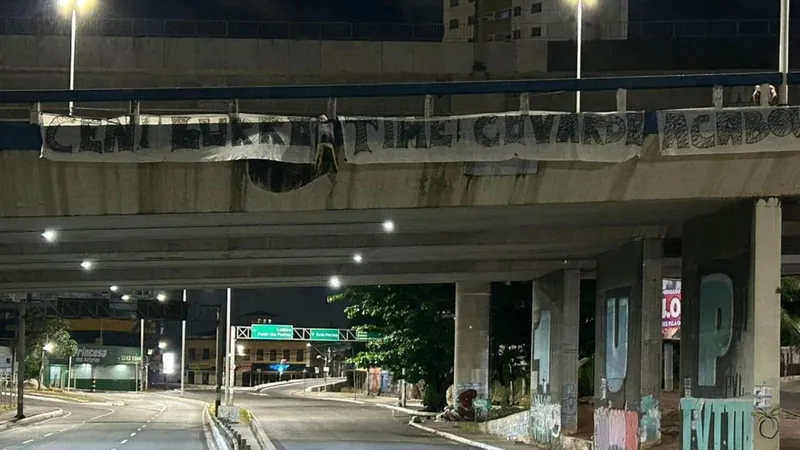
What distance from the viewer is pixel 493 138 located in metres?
17.4

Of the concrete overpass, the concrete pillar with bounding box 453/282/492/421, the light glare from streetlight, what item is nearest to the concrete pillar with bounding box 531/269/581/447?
the concrete pillar with bounding box 453/282/492/421

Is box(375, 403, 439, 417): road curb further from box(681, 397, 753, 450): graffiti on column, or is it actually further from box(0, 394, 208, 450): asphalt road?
box(681, 397, 753, 450): graffiti on column

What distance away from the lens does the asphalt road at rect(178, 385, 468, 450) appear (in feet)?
111

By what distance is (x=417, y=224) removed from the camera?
70.4 feet

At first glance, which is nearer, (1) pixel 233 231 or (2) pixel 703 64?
(1) pixel 233 231

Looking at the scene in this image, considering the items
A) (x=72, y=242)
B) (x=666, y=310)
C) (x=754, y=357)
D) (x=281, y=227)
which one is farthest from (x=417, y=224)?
(x=666, y=310)

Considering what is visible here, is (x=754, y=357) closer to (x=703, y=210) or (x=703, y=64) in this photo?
(x=703, y=210)

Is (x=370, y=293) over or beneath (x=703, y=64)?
beneath

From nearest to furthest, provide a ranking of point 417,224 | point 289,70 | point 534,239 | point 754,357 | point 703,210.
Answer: point 754,357 < point 703,210 < point 417,224 < point 534,239 < point 289,70

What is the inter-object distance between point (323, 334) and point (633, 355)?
62.5m

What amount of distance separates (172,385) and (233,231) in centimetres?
11261

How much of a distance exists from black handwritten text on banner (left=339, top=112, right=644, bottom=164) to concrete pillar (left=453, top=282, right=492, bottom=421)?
1023 inches

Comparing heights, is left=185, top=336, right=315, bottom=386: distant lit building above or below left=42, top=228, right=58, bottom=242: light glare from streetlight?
below

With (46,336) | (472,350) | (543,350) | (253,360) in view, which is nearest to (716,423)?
(543,350)
